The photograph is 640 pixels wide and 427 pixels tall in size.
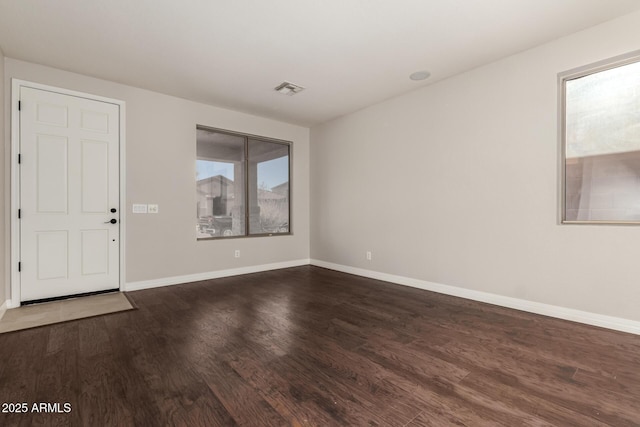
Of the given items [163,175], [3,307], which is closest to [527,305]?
[163,175]

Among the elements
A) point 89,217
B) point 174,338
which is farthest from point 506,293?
point 89,217

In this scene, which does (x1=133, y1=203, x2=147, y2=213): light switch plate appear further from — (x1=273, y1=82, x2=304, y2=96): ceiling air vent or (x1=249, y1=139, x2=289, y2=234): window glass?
(x1=273, y1=82, x2=304, y2=96): ceiling air vent

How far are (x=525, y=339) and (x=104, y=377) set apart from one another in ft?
10.3

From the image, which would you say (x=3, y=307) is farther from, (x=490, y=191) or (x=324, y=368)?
(x=490, y=191)

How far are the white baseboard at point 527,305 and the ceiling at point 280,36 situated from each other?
266cm

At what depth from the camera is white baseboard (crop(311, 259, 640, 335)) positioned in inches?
103

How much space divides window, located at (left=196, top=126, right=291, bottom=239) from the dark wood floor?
198 cm

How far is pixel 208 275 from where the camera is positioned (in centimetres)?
470

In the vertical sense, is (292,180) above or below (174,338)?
above

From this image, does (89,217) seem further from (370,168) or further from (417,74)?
(417,74)

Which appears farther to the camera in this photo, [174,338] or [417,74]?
[417,74]

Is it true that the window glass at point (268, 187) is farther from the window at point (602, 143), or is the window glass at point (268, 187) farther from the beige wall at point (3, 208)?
the window at point (602, 143)

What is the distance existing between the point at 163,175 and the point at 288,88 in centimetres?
217

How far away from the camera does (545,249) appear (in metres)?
3.02
